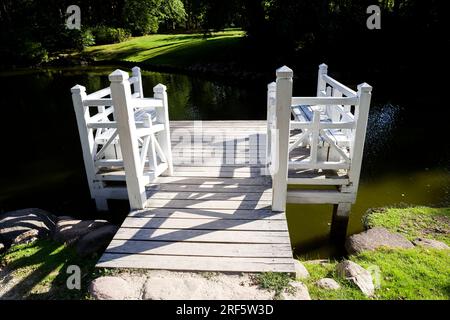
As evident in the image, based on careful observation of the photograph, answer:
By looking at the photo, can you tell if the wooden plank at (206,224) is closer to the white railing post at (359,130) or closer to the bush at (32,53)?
the white railing post at (359,130)

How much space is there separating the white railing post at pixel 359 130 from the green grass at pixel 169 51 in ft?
73.3

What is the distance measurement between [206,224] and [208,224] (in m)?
0.03

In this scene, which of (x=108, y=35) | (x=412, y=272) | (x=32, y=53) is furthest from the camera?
(x=108, y=35)

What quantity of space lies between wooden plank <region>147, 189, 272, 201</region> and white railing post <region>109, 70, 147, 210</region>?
0.40 m

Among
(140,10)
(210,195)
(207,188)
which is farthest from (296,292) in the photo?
(140,10)

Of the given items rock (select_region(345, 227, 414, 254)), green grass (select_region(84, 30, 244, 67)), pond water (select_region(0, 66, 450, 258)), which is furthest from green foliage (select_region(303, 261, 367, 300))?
green grass (select_region(84, 30, 244, 67))

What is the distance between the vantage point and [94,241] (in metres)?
4.89

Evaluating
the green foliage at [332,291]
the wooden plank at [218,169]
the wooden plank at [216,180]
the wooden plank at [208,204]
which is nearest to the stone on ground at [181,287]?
the green foliage at [332,291]

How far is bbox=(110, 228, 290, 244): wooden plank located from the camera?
4.24 metres

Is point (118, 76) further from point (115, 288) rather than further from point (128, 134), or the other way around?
point (115, 288)

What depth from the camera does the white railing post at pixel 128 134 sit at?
4207 mm

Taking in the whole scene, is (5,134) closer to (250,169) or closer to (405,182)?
(250,169)

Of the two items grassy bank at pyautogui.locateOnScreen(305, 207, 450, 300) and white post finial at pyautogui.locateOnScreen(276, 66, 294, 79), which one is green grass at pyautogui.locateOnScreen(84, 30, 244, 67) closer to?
grassy bank at pyautogui.locateOnScreen(305, 207, 450, 300)
